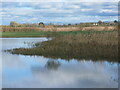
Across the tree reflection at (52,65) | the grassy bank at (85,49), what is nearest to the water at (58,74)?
the tree reflection at (52,65)

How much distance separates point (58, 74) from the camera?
10.9 meters

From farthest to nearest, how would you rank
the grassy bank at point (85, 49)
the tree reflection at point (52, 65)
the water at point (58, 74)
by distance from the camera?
the grassy bank at point (85, 49), the tree reflection at point (52, 65), the water at point (58, 74)

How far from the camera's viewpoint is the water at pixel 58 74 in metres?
9.12

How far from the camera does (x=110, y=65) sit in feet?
43.1

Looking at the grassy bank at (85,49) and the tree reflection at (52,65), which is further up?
the grassy bank at (85,49)

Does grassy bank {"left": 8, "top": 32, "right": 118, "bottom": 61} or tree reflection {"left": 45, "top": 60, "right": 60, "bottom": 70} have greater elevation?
grassy bank {"left": 8, "top": 32, "right": 118, "bottom": 61}

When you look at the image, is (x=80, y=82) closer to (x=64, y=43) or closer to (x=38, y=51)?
(x=38, y=51)

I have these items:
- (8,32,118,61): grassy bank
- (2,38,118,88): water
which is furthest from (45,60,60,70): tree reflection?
(8,32,118,61): grassy bank

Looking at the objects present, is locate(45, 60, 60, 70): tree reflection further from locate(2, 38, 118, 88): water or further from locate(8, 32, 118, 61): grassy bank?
locate(8, 32, 118, 61): grassy bank

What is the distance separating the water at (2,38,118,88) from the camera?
9.12 m

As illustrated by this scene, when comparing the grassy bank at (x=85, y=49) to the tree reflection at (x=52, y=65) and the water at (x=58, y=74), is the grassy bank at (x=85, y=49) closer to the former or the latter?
the water at (x=58, y=74)

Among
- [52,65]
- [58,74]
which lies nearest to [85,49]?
[52,65]

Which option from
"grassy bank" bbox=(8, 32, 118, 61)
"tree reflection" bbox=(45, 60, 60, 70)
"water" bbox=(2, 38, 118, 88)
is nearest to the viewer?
"water" bbox=(2, 38, 118, 88)

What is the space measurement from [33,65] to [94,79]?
4496mm
